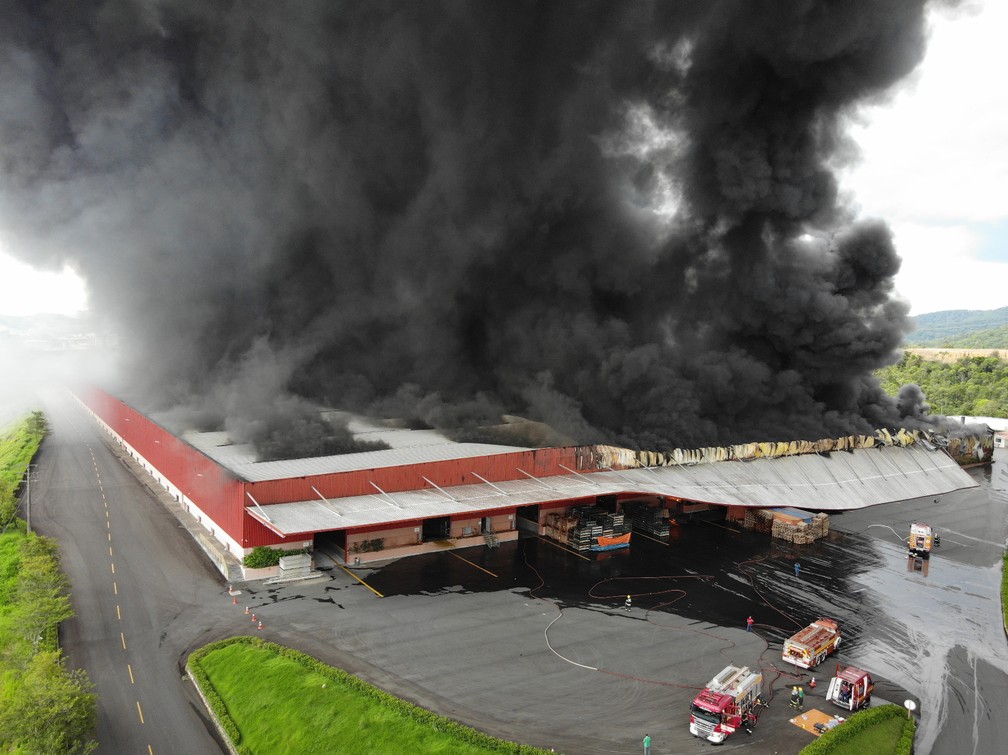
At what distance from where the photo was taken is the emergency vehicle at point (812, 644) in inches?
887

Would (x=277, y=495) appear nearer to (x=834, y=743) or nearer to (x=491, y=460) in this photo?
(x=491, y=460)

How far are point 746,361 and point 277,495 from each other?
107ft

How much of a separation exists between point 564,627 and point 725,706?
7.25 metres

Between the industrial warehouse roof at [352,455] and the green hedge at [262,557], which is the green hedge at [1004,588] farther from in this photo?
the green hedge at [262,557]

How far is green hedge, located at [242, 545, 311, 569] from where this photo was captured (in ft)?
91.8

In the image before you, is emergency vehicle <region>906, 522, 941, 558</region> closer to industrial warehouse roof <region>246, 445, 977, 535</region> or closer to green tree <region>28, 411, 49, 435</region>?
industrial warehouse roof <region>246, 445, 977, 535</region>

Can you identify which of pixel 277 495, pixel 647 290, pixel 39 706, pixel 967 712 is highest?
pixel 647 290

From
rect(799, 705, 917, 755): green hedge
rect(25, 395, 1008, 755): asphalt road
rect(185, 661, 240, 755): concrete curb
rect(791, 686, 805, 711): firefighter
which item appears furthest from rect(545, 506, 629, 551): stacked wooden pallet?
rect(185, 661, 240, 755): concrete curb

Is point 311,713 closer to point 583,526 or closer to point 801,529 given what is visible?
point 583,526

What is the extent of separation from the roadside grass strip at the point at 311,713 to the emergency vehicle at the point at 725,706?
176 inches

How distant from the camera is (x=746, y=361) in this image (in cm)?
4816

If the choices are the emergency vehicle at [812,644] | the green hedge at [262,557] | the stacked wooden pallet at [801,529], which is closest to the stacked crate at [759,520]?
the stacked wooden pallet at [801,529]

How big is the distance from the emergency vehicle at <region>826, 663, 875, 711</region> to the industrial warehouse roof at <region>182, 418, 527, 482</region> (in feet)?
61.1

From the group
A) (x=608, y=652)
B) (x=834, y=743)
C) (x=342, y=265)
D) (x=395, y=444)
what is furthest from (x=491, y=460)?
(x=342, y=265)
